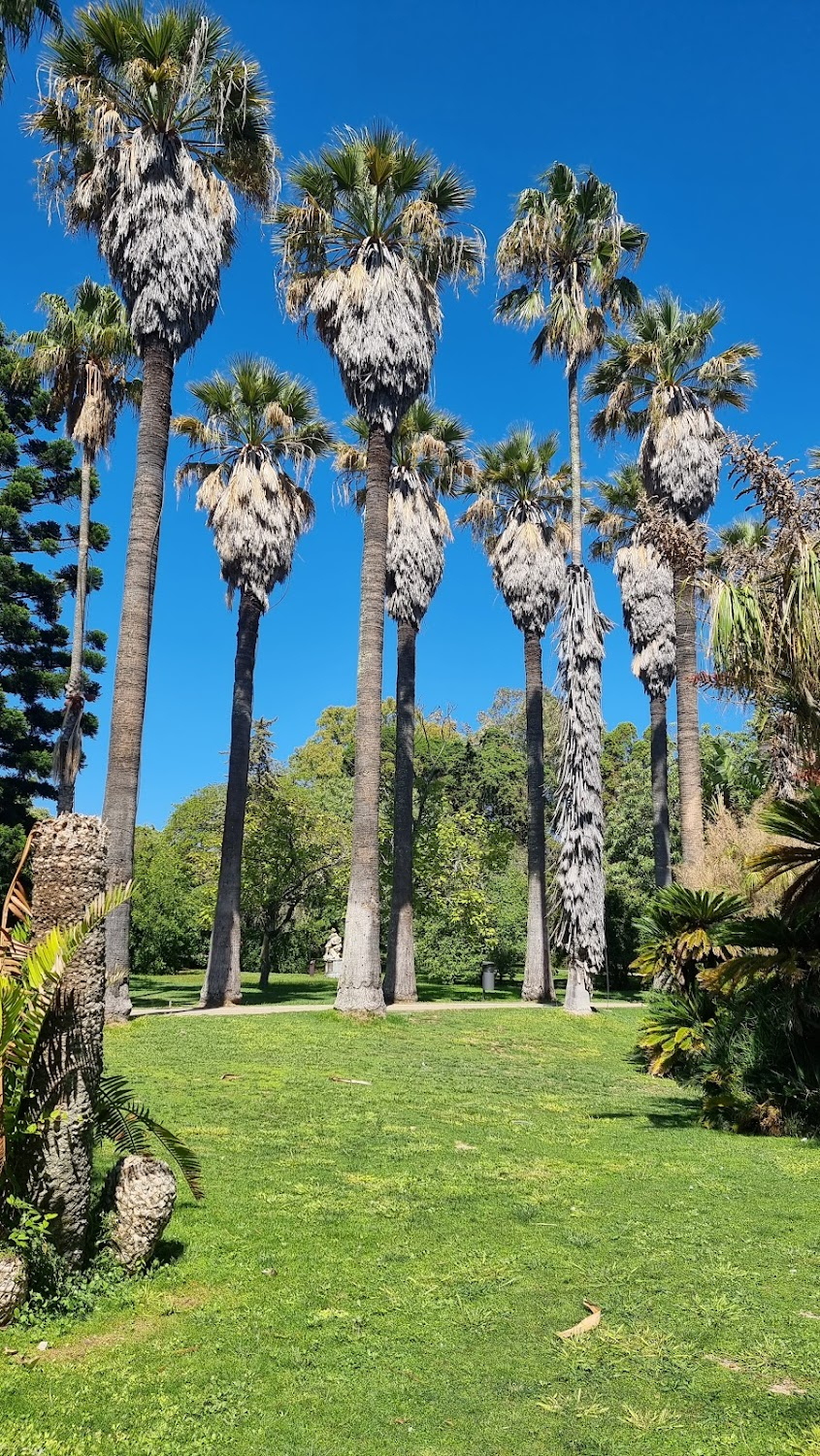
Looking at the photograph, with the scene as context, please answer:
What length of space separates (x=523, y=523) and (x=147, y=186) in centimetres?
1404

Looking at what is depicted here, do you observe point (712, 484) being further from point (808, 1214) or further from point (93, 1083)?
point (93, 1083)

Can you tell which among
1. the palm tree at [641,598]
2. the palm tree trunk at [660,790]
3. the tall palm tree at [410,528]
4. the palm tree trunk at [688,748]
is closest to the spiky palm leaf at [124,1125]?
the palm tree trunk at [688,748]

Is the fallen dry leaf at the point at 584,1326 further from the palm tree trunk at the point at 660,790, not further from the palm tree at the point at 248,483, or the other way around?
the palm tree trunk at the point at 660,790

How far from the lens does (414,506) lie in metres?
25.7

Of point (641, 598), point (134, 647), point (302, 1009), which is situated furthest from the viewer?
point (641, 598)

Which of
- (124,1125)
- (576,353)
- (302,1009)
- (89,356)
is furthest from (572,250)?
(124,1125)

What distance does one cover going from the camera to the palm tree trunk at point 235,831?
20938 millimetres

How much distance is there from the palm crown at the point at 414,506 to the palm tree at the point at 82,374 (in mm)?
5995

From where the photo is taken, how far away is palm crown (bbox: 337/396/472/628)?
25.3 meters

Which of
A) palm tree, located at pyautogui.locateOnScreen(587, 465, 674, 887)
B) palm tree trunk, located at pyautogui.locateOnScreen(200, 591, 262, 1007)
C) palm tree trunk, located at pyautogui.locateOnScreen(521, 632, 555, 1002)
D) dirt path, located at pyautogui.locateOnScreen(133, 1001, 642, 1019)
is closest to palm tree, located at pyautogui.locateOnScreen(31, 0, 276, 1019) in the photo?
dirt path, located at pyautogui.locateOnScreen(133, 1001, 642, 1019)

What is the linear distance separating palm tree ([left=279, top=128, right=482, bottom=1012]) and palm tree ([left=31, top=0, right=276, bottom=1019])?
6.94 feet

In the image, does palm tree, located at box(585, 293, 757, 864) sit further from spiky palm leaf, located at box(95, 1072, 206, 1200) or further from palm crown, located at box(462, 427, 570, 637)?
spiky palm leaf, located at box(95, 1072, 206, 1200)

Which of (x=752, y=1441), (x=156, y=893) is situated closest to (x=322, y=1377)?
(x=752, y=1441)

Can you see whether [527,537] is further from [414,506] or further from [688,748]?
[688,748]
